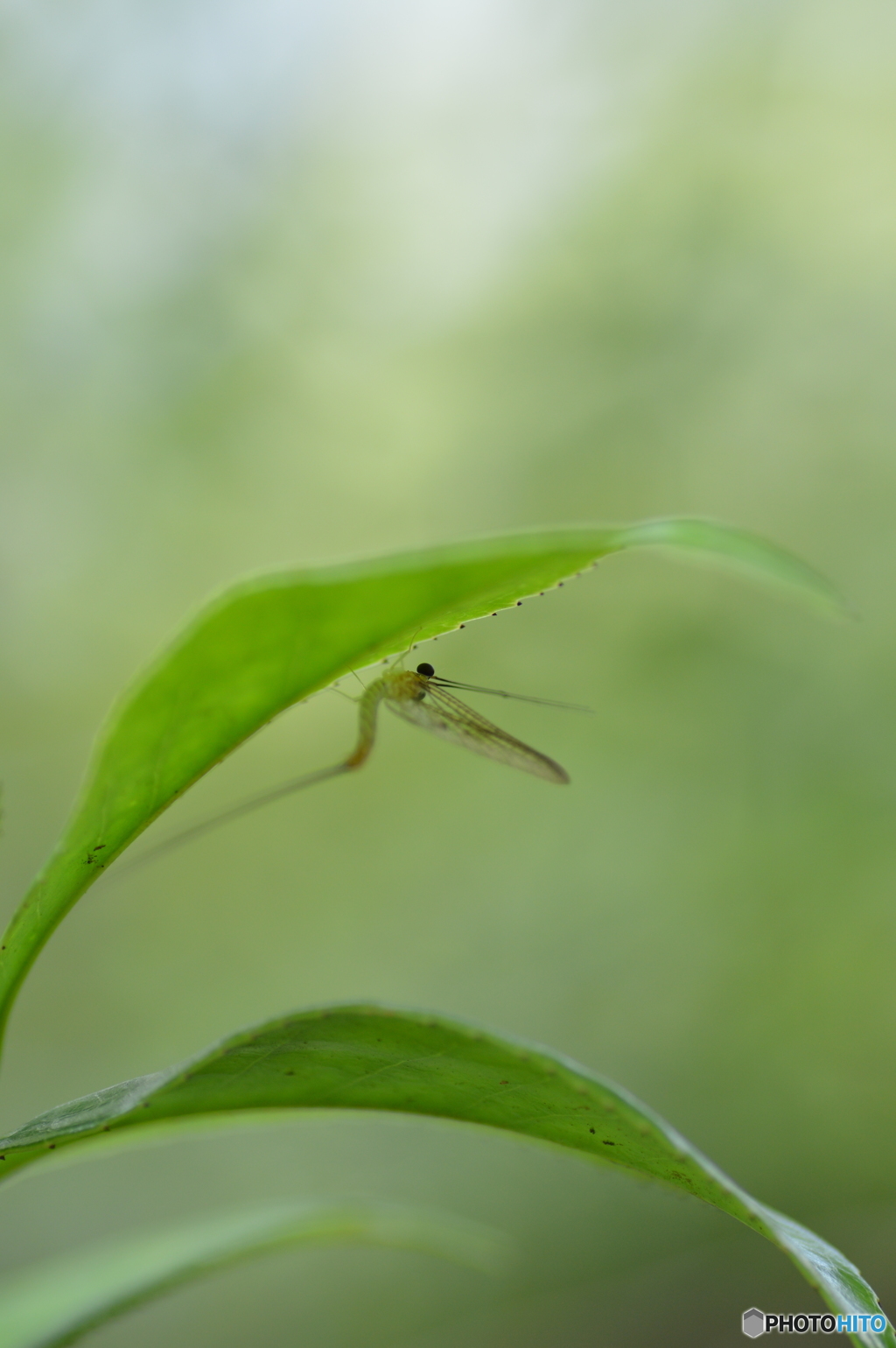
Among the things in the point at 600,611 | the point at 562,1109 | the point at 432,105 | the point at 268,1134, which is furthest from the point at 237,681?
the point at 432,105

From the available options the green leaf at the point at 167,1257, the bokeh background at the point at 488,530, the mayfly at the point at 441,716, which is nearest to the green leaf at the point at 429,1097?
the green leaf at the point at 167,1257

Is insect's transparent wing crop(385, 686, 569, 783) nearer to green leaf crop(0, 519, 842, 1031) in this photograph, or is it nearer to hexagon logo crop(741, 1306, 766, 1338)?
hexagon logo crop(741, 1306, 766, 1338)

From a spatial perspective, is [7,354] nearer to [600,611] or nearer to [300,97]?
[300,97]

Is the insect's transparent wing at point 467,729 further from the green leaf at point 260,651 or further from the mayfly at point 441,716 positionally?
the green leaf at point 260,651

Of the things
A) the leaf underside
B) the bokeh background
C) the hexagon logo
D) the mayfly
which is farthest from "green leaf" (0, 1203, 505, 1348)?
the bokeh background

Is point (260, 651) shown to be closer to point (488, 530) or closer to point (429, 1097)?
point (429, 1097)
